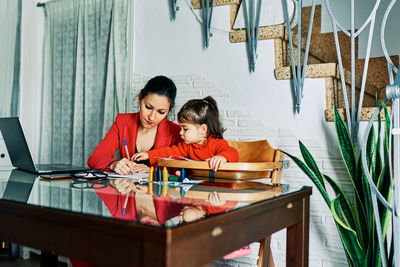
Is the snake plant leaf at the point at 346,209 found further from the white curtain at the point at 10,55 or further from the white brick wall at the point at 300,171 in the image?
the white curtain at the point at 10,55

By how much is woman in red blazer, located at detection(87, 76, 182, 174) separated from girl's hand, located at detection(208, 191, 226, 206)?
107 cm

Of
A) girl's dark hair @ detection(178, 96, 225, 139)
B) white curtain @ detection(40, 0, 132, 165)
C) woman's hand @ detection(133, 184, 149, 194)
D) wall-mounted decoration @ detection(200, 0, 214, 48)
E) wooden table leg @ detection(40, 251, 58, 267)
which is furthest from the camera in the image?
white curtain @ detection(40, 0, 132, 165)

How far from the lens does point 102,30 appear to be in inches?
128

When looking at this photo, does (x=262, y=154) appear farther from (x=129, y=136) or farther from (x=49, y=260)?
(x=49, y=260)

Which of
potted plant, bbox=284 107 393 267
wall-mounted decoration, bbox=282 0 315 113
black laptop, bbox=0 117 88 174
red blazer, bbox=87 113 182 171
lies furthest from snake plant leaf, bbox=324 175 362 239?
black laptop, bbox=0 117 88 174

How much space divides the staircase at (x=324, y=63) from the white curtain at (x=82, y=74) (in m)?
0.78

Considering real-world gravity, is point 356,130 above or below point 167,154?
above

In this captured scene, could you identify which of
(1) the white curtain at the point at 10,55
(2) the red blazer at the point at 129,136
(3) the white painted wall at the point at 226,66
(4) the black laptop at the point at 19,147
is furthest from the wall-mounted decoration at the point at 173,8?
(1) the white curtain at the point at 10,55

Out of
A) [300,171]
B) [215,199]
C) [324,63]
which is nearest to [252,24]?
[324,63]

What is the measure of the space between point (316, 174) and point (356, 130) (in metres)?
0.37

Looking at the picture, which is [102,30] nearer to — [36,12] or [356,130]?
[36,12]

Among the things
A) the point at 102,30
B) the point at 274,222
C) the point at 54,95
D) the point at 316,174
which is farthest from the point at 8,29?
the point at 274,222

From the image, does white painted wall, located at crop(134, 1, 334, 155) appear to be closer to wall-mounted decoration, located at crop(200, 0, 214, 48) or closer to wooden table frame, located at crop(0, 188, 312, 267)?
wall-mounted decoration, located at crop(200, 0, 214, 48)

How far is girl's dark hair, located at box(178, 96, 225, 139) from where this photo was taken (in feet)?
7.18
